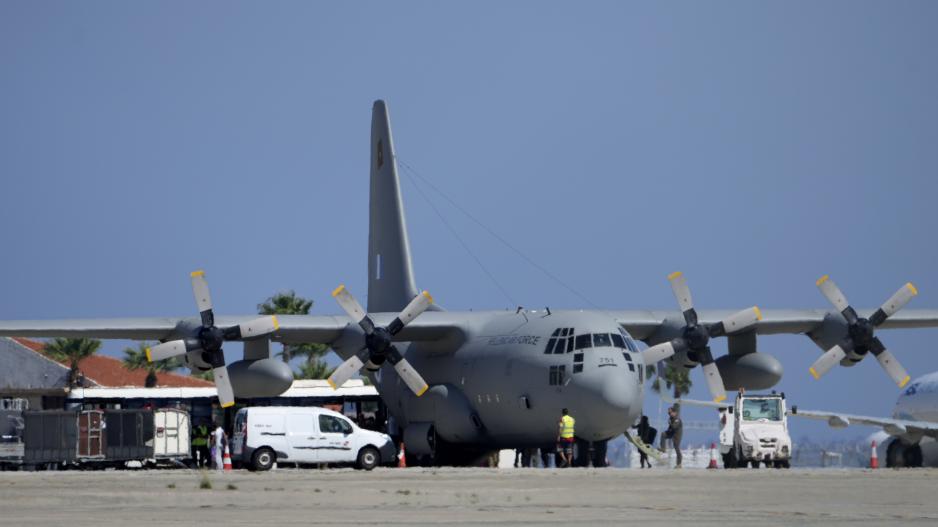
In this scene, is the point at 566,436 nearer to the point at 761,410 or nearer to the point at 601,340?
the point at 601,340

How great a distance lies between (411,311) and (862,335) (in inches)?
447

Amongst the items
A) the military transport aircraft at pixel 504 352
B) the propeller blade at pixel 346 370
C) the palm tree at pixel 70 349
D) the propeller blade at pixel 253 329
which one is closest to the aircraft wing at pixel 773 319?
the military transport aircraft at pixel 504 352

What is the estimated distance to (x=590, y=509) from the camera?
17500mm

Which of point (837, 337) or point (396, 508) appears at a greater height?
point (837, 337)

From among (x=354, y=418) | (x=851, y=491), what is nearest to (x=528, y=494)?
(x=851, y=491)

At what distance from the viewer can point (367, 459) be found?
3466 cm

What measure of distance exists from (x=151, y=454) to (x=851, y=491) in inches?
861

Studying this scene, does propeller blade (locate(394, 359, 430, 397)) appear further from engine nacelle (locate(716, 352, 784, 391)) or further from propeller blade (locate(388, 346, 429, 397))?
engine nacelle (locate(716, 352, 784, 391))

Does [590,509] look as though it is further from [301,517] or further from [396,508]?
[301,517]

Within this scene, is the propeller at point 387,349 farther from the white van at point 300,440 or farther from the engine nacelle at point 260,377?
the white van at point 300,440

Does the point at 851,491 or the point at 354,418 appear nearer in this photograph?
the point at 851,491

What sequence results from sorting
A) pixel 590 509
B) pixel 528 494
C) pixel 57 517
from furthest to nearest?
pixel 528 494 → pixel 590 509 → pixel 57 517

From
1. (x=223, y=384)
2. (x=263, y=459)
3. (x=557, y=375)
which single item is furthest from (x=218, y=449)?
(x=557, y=375)

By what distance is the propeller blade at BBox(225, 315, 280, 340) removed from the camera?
36.7 m
